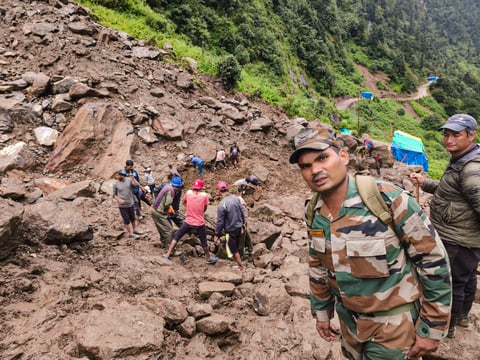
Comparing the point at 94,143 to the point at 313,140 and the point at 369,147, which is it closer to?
the point at 313,140

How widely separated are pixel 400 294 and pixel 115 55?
1312 centimetres

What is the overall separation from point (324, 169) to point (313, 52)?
139ft

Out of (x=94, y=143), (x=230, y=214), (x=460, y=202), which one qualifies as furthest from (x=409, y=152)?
(x=460, y=202)

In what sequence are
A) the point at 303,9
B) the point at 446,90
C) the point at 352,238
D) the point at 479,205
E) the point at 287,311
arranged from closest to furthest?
the point at 352,238
the point at 479,205
the point at 287,311
the point at 303,9
the point at 446,90

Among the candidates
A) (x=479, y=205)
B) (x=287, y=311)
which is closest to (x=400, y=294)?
(x=479, y=205)

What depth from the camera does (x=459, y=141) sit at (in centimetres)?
241

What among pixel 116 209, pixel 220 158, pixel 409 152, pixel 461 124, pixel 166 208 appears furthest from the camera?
pixel 409 152

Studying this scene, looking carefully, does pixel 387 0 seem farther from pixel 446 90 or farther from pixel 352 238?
pixel 352 238

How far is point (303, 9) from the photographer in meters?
44.7

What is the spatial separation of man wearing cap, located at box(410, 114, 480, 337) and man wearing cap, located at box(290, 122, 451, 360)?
0.95 meters

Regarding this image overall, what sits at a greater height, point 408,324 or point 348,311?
point 408,324

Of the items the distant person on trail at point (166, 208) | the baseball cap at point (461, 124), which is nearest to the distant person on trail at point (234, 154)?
the distant person on trail at point (166, 208)

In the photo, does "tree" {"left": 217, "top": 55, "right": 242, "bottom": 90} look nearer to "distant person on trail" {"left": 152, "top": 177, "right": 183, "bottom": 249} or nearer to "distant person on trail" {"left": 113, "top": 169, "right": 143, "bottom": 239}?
"distant person on trail" {"left": 113, "top": 169, "right": 143, "bottom": 239}

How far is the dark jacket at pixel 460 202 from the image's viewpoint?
2299 mm
